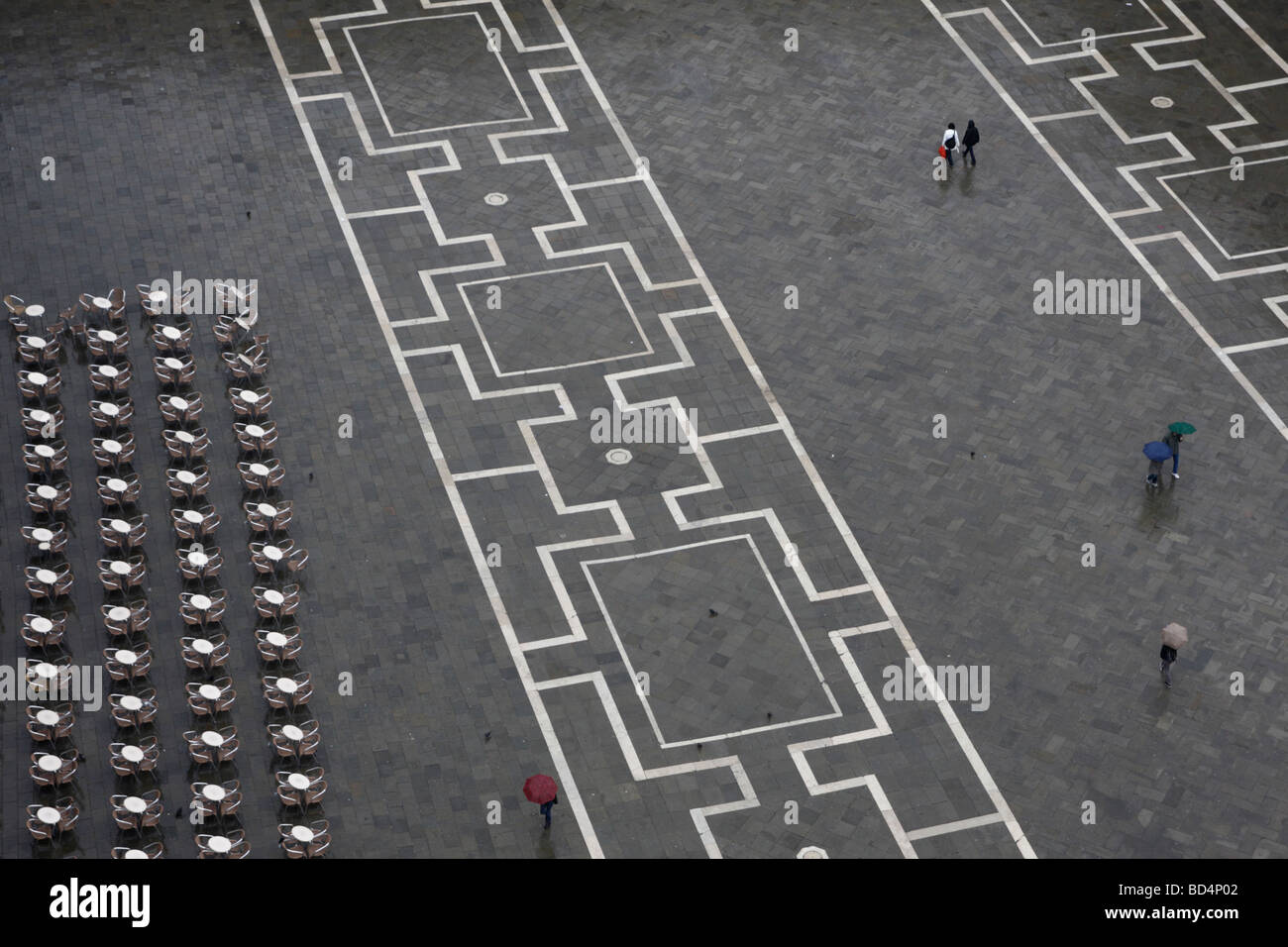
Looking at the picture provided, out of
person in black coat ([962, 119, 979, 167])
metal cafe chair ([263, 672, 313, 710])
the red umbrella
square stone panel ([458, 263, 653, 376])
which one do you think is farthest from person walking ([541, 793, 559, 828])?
person in black coat ([962, 119, 979, 167])

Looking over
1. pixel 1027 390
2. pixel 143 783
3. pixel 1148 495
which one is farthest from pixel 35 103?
pixel 1148 495

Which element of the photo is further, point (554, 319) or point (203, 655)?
point (554, 319)

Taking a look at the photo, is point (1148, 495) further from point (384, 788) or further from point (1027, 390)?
point (384, 788)

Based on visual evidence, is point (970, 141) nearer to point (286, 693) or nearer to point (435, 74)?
point (435, 74)

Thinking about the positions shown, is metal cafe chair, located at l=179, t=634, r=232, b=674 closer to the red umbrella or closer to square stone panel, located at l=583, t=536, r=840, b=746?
the red umbrella

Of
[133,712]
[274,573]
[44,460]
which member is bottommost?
[274,573]

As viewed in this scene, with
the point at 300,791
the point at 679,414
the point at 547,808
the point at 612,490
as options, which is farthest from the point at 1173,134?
the point at 300,791
